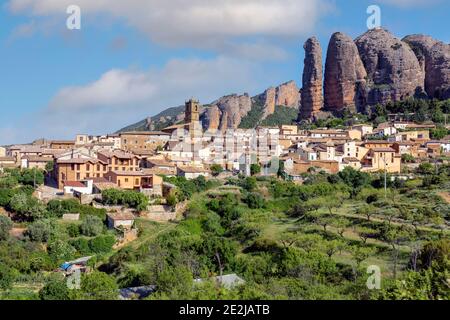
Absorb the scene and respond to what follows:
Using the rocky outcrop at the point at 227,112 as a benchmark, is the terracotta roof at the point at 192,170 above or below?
below

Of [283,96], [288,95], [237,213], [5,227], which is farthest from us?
[288,95]

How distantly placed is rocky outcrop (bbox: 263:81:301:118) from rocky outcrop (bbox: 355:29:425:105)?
32.0 m

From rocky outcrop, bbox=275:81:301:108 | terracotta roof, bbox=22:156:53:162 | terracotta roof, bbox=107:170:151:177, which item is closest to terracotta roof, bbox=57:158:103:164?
terracotta roof, bbox=107:170:151:177

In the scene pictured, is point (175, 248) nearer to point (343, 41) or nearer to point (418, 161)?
point (418, 161)

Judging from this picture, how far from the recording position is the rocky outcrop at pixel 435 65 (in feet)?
332

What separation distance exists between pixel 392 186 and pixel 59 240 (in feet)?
89.1

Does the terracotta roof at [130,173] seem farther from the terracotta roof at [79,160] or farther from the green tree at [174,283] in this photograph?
the green tree at [174,283]

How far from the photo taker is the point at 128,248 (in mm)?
41219

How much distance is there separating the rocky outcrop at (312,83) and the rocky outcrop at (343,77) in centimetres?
130

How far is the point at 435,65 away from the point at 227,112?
127 feet

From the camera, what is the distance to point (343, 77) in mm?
103750

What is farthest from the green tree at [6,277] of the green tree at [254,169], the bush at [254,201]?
the green tree at [254,169]

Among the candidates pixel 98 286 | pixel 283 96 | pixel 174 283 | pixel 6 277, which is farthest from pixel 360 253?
pixel 283 96

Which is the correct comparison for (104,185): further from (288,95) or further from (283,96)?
(288,95)
